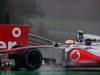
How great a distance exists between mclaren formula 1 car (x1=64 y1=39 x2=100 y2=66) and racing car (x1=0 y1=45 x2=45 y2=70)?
85 cm

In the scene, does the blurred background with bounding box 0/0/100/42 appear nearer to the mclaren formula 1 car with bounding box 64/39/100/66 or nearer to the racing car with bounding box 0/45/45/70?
the mclaren formula 1 car with bounding box 64/39/100/66

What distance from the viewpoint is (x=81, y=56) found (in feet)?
31.6

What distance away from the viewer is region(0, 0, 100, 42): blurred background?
1402 cm

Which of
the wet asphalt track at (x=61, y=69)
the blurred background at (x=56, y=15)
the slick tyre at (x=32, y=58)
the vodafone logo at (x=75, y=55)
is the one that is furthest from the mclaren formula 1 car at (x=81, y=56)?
the blurred background at (x=56, y=15)

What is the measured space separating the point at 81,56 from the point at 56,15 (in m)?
4.89

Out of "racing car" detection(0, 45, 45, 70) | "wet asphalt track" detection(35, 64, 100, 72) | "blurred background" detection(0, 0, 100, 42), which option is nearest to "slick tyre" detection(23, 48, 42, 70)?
"racing car" detection(0, 45, 45, 70)

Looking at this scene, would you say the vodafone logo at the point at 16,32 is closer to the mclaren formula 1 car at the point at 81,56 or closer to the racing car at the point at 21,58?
the racing car at the point at 21,58

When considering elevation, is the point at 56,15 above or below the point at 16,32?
above

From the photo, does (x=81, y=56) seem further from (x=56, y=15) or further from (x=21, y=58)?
(x=56, y=15)

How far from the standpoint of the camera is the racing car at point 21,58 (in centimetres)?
910

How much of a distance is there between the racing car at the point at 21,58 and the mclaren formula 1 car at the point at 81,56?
85 centimetres

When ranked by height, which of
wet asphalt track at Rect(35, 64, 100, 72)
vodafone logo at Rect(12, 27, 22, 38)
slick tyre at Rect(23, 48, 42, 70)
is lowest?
wet asphalt track at Rect(35, 64, 100, 72)

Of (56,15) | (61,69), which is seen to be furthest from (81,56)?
(56,15)

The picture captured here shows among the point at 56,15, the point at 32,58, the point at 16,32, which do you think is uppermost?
the point at 56,15
